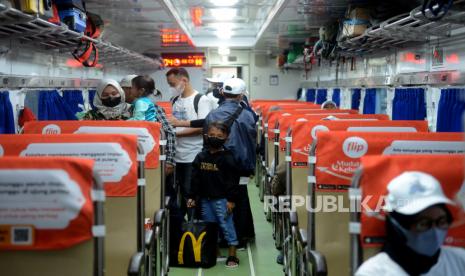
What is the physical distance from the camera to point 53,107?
5801 millimetres

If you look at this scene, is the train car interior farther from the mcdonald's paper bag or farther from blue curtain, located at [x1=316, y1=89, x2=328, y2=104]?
blue curtain, located at [x1=316, y1=89, x2=328, y2=104]

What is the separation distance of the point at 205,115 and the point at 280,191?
3.84 ft

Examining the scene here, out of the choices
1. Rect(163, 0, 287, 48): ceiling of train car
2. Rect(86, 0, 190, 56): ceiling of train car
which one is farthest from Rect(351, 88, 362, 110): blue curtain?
Rect(86, 0, 190, 56): ceiling of train car

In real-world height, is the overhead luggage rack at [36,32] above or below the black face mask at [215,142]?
above

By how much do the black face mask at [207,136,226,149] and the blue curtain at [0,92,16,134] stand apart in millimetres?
1784

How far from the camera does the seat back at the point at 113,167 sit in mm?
2607

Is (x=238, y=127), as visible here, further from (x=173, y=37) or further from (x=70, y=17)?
(x=173, y=37)

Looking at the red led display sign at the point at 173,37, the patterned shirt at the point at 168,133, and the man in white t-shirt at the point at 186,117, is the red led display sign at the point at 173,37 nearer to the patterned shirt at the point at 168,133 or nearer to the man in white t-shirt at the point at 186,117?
the man in white t-shirt at the point at 186,117

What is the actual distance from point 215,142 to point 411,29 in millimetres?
2042

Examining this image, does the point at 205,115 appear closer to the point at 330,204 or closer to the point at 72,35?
the point at 72,35

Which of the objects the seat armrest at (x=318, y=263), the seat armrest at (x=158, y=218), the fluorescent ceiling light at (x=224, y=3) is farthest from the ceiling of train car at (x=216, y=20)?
the seat armrest at (x=318, y=263)

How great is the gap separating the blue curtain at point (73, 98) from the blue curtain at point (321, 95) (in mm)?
5618

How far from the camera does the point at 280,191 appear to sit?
4664 mm

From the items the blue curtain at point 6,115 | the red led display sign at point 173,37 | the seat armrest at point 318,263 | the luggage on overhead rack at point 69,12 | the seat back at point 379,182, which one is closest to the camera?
the seat back at point 379,182
